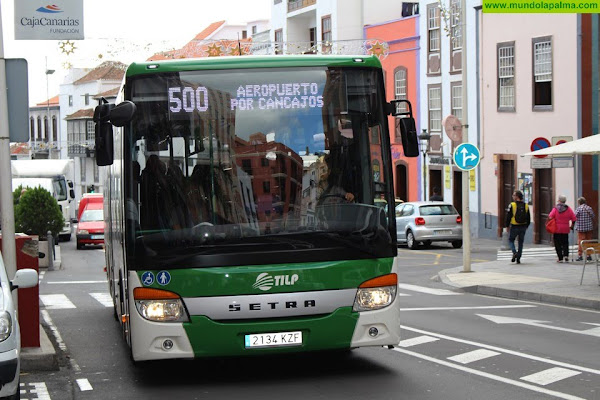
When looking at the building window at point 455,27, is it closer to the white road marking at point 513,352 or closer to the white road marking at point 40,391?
the white road marking at point 513,352

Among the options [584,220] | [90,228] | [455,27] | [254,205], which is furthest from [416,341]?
[90,228]

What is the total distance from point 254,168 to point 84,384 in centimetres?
282

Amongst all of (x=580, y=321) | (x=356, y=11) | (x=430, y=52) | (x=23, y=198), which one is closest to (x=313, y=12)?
(x=356, y=11)

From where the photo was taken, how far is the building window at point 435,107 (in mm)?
46281

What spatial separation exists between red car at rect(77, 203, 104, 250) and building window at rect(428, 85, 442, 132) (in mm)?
14295

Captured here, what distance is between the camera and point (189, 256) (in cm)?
991

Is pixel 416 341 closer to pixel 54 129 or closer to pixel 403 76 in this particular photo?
pixel 403 76

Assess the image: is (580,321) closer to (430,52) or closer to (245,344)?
(245,344)

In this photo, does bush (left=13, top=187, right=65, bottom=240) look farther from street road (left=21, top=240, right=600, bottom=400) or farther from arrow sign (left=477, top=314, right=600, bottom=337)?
arrow sign (left=477, top=314, right=600, bottom=337)

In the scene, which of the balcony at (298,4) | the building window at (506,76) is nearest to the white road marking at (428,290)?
the building window at (506,76)

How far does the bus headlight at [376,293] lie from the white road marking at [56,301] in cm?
1058

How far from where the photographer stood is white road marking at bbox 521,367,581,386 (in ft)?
33.8

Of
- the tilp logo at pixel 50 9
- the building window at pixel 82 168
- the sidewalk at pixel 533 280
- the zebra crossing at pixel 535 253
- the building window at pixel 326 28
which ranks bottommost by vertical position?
the zebra crossing at pixel 535 253

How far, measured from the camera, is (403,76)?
49562mm
